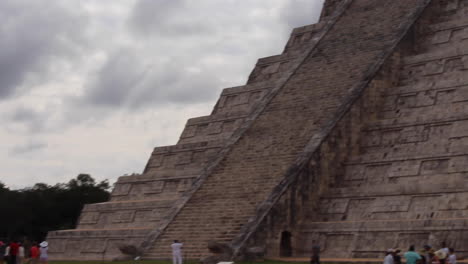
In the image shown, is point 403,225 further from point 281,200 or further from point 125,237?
point 125,237

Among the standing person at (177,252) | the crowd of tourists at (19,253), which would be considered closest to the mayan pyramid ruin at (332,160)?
the standing person at (177,252)

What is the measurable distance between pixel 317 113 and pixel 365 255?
588 centimetres

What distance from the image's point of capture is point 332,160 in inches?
995

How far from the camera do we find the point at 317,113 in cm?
2686

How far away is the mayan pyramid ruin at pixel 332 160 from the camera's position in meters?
22.9

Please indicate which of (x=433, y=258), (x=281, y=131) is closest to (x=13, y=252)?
(x=281, y=131)

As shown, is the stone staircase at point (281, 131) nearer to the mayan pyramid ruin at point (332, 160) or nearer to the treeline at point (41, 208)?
the mayan pyramid ruin at point (332, 160)

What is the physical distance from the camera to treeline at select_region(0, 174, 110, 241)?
1975 inches

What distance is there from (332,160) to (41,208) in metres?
29.9

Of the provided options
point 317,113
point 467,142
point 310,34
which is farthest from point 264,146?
point 310,34

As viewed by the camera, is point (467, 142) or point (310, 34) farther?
point (310, 34)

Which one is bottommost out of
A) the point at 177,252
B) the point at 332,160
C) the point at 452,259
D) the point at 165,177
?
the point at 452,259

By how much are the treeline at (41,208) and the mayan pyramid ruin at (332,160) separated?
19344 mm

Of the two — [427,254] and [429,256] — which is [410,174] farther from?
[429,256]
